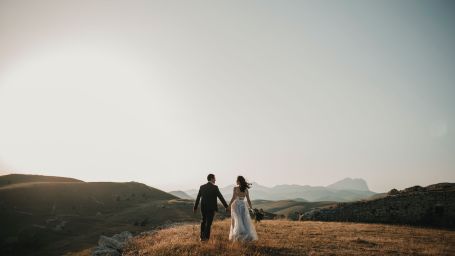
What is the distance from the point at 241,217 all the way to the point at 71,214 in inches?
2529

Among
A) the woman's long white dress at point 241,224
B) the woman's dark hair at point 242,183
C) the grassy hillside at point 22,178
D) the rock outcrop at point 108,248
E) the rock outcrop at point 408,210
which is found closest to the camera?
the woman's long white dress at point 241,224

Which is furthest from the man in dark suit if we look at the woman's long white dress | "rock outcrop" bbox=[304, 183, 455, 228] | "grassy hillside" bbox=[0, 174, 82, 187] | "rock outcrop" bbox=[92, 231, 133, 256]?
"grassy hillside" bbox=[0, 174, 82, 187]

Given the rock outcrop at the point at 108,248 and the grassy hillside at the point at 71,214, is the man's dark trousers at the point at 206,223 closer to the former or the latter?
the rock outcrop at the point at 108,248

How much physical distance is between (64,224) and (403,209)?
182 ft

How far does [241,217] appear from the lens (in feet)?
41.4

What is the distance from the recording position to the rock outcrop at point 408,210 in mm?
23000

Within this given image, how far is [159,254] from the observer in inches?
442

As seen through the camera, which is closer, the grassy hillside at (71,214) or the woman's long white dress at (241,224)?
the woman's long white dress at (241,224)

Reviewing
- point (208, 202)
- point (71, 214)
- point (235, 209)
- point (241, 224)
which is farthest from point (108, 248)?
point (71, 214)

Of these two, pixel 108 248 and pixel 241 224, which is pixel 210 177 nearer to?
pixel 241 224

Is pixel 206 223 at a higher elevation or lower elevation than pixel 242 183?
lower

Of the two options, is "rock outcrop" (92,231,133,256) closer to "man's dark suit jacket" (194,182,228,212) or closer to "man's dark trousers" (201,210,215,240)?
"man's dark trousers" (201,210,215,240)

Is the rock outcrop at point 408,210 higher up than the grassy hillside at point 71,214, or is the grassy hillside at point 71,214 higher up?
the rock outcrop at point 408,210

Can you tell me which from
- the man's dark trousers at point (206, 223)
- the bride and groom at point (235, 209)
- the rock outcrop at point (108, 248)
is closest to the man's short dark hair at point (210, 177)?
the bride and groom at point (235, 209)
